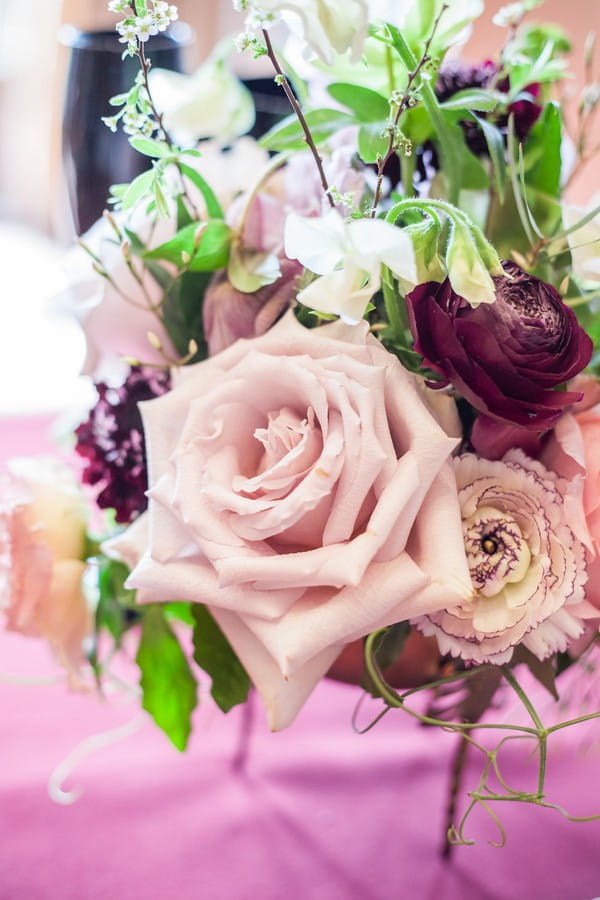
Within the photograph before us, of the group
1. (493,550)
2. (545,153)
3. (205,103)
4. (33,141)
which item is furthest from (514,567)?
(33,141)

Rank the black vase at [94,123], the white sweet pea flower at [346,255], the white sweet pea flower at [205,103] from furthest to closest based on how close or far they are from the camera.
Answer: the black vase at [94,123]
the white sweet pea flower at [205,103]
the white sweet pea flower at [346,255]

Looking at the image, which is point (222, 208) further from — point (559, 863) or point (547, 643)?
point (559, 863)

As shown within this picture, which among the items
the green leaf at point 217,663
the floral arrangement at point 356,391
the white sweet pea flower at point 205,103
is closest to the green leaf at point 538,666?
the floral arrangement at point 356,391

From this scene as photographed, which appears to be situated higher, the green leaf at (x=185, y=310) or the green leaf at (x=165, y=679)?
the green leaf at (x=185, y=310)

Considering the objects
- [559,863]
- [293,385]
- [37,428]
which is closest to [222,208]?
[293,385]

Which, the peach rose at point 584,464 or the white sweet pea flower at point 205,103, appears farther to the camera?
the white sweet pea flower at point 205,103

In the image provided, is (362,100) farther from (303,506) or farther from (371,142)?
(303,506)

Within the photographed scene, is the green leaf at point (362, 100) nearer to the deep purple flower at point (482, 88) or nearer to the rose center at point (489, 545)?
the deep purple flower at point (482, 88)

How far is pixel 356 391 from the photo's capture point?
0.32 metres

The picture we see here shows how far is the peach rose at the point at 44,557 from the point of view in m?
0.46

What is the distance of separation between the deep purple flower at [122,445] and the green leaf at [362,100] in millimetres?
166

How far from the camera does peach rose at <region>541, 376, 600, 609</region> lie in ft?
1.14

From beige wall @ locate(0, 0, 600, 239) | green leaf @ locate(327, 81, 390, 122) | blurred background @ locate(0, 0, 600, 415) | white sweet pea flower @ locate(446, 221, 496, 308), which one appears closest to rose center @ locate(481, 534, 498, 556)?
white sweet pea flower @ locate(446, 221, 496, 308)

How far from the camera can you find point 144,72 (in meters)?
0.34
